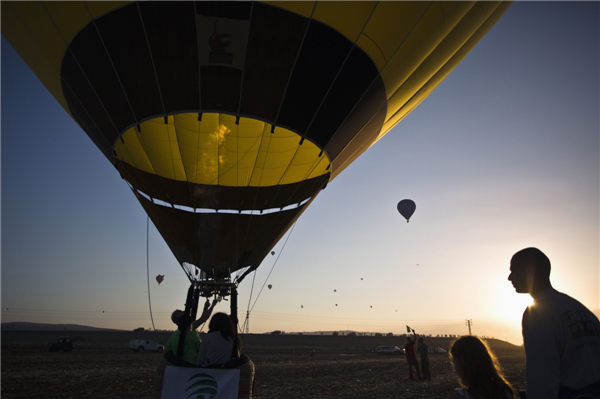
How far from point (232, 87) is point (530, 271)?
5.22 metres

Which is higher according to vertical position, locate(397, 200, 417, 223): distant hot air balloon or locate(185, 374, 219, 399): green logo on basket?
locate(397, 200, 417, 223): distant hot air balloon

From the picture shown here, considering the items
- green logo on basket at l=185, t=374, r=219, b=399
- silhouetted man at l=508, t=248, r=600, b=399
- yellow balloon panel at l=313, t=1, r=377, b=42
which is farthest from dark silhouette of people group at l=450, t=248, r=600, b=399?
yellow balloon panel at l=313, t=1, r=377, b=42

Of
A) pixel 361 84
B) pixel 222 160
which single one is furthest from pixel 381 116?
pixel 222 160

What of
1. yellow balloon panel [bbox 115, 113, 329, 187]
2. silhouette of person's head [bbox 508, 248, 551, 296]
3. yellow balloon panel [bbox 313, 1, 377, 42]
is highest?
yellow balloon panel [bbox 313, 1, 377, 42]

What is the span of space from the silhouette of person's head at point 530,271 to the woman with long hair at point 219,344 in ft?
7.77

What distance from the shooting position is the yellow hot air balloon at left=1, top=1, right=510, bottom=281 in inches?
208

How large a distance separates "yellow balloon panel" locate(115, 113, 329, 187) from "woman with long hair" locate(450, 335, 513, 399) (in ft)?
17.9

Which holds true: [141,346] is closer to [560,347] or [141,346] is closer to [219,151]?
[219,151]

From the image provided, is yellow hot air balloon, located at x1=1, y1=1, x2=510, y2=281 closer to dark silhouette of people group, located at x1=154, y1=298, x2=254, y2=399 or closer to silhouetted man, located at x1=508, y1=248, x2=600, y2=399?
dark silhouette of people group, located at x1=154, y1=298, x2=254, y2=399

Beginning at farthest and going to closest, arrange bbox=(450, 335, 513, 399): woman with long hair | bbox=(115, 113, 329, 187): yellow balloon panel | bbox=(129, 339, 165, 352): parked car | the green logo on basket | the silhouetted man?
bbox=(129, 339, 165, 352): parked car, bbox=(115, 113, 329, 187): yellow balloon panel, the green logo on basket, bbox=(450, 335, 513, 399): woman with long hair, the silhouetted man

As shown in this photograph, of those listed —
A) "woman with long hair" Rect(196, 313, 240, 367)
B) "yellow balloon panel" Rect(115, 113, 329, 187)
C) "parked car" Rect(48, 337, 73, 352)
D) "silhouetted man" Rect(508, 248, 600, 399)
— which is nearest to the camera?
"silhouetted man" Rect(508, 248, 600, 399)

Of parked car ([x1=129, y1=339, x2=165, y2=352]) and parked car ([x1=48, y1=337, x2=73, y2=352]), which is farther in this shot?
parked car ([x1=129, y1=339, x2=165, y2=352])

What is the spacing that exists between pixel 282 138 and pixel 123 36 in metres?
3.16

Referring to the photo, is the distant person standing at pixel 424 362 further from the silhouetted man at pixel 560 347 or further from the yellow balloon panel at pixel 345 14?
the silhouetted man at pixel 560 347
